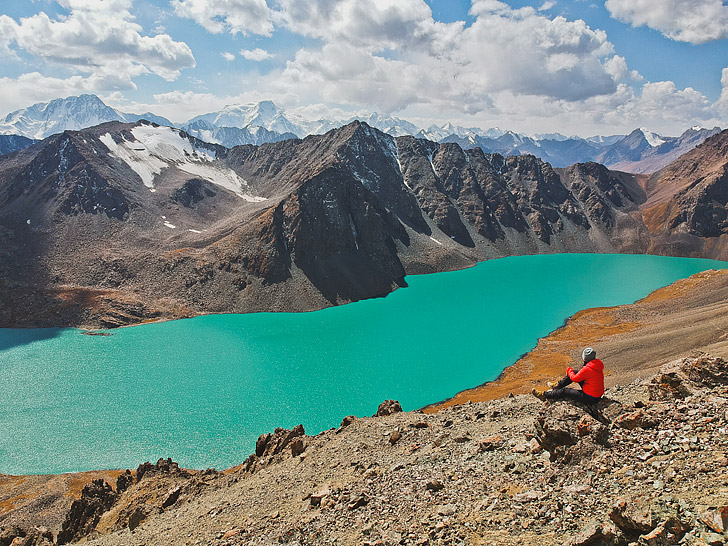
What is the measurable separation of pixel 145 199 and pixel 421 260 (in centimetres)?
9727

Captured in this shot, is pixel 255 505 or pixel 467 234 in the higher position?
pixel 467 234

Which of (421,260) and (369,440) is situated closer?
(369,440)

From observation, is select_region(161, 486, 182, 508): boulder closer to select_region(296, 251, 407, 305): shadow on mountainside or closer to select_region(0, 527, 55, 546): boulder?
select_region(0, 527, 55, 546): boulder

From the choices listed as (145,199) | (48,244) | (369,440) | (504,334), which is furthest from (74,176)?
(369,440)

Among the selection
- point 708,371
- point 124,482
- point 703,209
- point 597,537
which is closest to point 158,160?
point 124,482

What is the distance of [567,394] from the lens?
16.4 m

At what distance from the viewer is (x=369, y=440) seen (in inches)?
928

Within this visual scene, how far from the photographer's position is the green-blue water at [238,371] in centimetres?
4794

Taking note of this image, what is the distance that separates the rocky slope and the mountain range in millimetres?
81801

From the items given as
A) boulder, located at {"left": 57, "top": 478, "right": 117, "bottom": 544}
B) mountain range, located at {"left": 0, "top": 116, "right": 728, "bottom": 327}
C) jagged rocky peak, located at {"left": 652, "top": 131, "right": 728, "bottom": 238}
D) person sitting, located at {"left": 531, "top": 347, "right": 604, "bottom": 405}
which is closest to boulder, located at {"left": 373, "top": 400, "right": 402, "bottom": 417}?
person sitting, located at {"left": 531, "top": 347, "right": 604, "bottom": 405}

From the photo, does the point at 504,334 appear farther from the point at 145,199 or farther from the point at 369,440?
the point at 145,199

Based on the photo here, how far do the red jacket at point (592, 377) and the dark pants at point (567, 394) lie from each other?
0.27 meters

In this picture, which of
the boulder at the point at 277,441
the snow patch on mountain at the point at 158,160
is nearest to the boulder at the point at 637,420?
the boulder at the point at 277,441

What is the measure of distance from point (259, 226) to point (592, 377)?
111m
